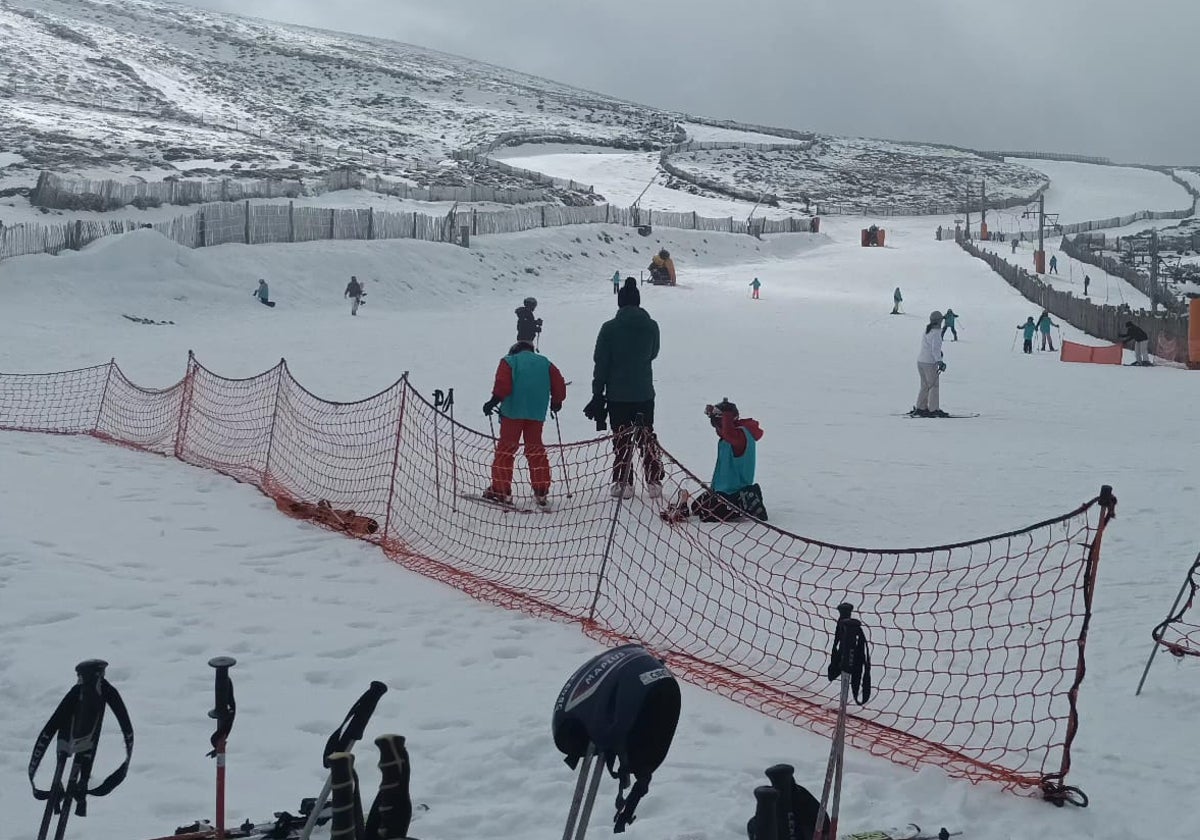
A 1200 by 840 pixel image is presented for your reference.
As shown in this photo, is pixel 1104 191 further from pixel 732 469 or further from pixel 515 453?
pixel 515 453

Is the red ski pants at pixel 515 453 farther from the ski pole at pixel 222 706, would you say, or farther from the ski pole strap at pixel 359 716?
the ski pole strap at pixel 359 716

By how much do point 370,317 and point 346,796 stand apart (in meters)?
24.2

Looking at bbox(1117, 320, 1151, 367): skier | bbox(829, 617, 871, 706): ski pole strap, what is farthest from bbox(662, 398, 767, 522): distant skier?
bbox(1117, 320, 1151, 367): skier

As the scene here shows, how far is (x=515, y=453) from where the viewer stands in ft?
29.6

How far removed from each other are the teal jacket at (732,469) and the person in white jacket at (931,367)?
6697 millimetres

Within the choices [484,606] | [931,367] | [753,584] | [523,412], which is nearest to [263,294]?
[931,367]

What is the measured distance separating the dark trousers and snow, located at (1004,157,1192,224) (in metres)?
76.5

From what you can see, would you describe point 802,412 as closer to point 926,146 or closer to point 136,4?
point 136,4

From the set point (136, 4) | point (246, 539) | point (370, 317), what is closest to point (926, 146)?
point (136, 4)

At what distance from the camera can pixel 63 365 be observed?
A: 1753cm

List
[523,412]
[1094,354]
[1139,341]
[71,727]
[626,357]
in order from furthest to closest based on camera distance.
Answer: [1094,354], [1139,341], [626,357], [523,412], [71,727]

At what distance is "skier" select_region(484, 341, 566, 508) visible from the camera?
8891mm

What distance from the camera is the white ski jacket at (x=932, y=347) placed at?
48.1 ft

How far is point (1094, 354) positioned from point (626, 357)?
57.8 feet
